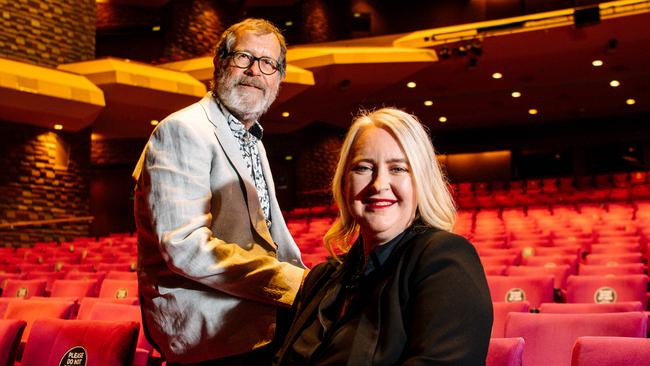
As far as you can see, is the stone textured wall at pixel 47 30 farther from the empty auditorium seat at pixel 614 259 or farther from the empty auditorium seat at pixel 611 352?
the empty auditorium seat at pixel 611 352

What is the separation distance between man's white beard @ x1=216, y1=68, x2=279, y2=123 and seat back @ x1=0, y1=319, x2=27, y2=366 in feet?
3.84

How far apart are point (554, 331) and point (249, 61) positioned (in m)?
1.46

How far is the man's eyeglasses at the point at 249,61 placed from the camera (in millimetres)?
1599

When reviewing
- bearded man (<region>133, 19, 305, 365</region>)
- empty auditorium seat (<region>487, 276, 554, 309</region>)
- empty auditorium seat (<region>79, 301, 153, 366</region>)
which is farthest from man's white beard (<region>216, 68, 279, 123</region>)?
empty auditorium seat (<region>487, 276, 554, 309</region>)

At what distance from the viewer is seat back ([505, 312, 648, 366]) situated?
229cm

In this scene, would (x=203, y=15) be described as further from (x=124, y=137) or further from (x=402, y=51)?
(x=402, y=51)

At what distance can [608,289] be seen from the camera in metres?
3.80

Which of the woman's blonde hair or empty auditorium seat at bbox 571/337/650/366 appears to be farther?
empty auditorium seat at bbox 571/337/650/366

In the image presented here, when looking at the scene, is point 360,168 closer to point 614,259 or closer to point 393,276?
point 393,276

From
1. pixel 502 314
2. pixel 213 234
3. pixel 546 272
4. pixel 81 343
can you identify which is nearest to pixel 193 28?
pixel 546 272

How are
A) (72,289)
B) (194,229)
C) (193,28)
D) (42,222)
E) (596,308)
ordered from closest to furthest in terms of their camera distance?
(194,229), (596,308), (72,289), (42,222), (193,28)

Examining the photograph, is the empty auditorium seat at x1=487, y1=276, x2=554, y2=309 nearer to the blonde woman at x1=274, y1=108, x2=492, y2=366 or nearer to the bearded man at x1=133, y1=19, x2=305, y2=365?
the bearded man at x1=133, y1=19, x2=305, y2=365

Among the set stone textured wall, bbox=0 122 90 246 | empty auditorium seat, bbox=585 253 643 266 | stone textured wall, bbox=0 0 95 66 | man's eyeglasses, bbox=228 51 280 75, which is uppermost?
stone textured wall, bbox=0 0 95 66

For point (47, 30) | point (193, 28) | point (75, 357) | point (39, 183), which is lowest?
point (75, 357)
